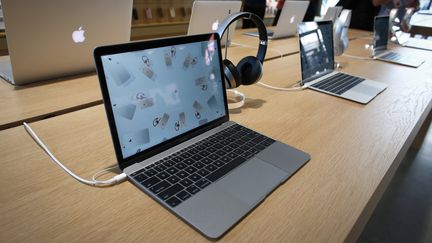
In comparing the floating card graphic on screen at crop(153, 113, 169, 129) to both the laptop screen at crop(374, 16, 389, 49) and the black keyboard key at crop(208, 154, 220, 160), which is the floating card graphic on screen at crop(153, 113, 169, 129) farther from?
the laptop screen at crop(374, 16, 389, 49)

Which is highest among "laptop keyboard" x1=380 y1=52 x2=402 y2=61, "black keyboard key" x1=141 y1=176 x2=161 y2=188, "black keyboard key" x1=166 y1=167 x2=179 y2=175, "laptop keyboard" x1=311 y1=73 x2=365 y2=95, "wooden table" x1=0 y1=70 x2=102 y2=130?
"wooden table" x1=0 y1=70 x2=102 y2=130

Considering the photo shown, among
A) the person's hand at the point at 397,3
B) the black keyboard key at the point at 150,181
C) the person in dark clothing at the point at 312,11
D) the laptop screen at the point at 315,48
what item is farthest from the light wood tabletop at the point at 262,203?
the person in dark clothing at the point at 312,11

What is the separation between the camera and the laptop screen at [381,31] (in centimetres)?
200

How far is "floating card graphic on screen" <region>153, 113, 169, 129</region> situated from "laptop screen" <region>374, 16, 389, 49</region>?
1877mm

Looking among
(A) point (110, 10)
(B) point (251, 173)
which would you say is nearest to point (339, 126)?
(B) point (251, 173)

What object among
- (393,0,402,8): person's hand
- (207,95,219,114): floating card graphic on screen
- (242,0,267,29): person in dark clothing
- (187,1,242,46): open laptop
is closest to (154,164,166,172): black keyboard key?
(207,95,219,114): floating card graphic on screen

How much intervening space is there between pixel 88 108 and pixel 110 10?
1.27 ft

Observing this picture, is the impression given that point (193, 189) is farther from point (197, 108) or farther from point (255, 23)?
point (255, 23)

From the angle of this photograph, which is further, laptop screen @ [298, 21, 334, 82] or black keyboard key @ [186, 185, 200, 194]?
laptop screen @ [298, 21, 334, 82]

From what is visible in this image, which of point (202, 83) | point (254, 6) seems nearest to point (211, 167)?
point (202, 83)

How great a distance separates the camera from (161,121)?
63cm

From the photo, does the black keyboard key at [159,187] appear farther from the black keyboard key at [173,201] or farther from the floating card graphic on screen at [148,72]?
the floating card graphic on screen at [148,72]

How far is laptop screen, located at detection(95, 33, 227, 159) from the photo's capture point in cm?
55

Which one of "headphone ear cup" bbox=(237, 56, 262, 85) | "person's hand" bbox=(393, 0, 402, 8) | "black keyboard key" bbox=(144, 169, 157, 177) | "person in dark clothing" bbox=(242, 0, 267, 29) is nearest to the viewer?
"black keyboard key" bbox=(144, 169, 157, 177)
